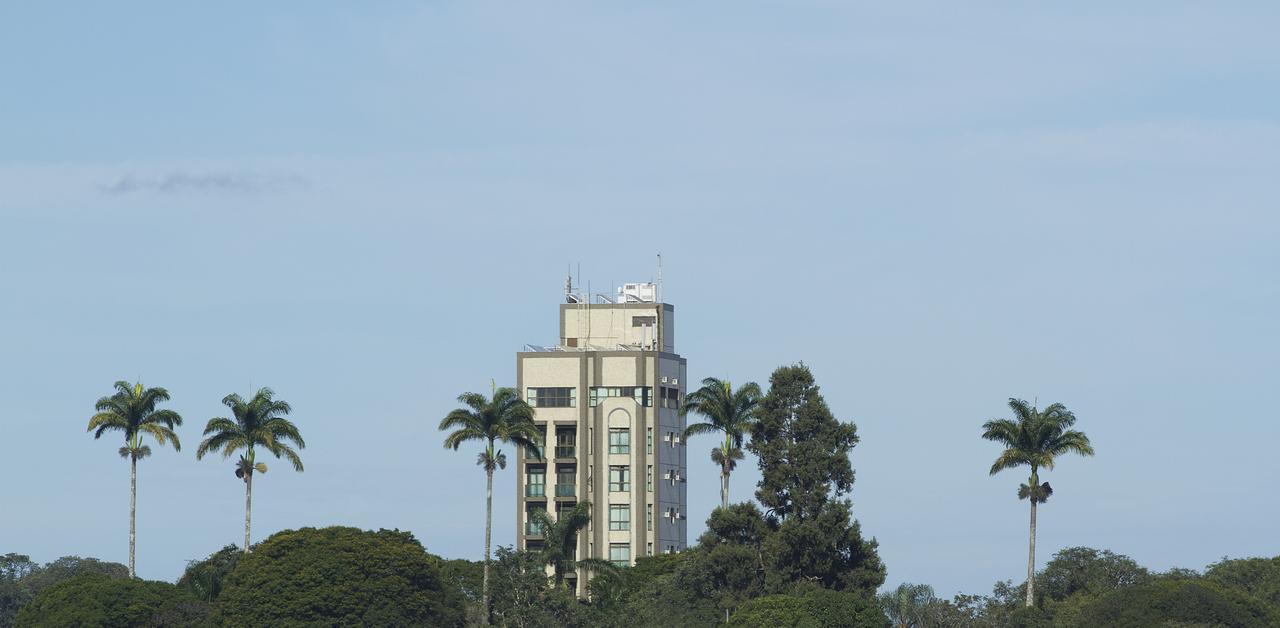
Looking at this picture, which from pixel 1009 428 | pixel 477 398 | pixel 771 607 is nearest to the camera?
pixel 771 607

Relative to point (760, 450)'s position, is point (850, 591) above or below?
below

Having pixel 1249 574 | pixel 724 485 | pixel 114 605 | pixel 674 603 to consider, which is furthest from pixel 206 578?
pixel 1249 574

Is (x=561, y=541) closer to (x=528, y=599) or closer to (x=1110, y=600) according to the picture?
(x=528, y=599)

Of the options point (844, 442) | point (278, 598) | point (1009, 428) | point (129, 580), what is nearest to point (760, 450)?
point (844, 442)

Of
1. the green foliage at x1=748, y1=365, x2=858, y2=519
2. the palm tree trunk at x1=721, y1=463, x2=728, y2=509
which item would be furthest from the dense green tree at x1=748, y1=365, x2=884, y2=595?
the palm tree trunk at x1=721, y1=463, x2=728, y2=509

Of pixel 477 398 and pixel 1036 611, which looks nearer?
pixel 1036 611

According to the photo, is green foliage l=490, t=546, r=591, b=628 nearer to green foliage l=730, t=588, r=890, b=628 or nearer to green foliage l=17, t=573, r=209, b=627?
green foliage l=730, t=588, r=890, b=628

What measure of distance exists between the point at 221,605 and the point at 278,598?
415cm

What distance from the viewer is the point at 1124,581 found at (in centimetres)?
15700

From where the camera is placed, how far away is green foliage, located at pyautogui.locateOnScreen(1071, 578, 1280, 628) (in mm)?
130250

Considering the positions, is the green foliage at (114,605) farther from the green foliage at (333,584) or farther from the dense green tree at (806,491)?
the dense green tree at (806,491)

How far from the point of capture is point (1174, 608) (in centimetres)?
13075

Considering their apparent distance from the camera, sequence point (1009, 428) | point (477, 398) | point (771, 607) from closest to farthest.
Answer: point (771, 607) → point (1009, 428) → point (477, 398)

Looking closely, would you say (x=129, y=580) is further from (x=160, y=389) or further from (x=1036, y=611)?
(x=1036, y=611)
